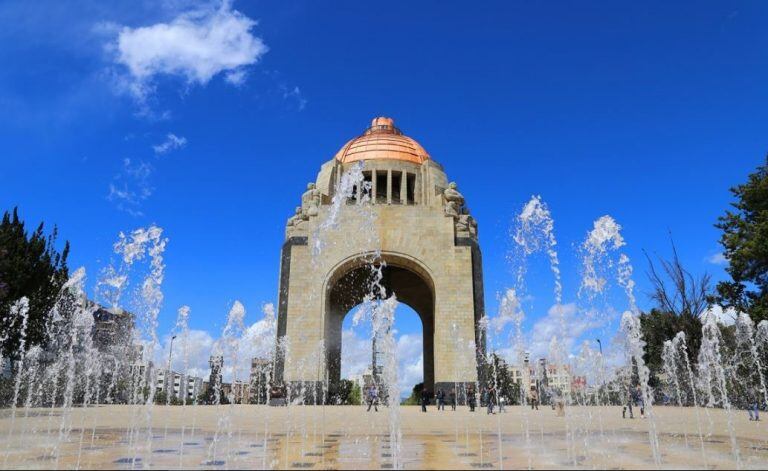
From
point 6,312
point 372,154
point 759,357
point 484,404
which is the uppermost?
point 372,154

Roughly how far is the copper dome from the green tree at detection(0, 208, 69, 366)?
1361 cm

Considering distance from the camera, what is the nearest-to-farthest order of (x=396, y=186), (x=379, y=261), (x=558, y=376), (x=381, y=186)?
(x=379, y=261), (x=396, y=186), (x=381, y=186), (x=558, y=376)

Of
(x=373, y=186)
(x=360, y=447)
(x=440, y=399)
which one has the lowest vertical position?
(x=440, y=399)

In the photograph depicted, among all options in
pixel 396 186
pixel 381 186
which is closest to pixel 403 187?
pixel 396 186

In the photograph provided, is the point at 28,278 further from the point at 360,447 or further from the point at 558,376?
the point at 558,376

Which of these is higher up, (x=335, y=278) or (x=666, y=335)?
(x=335, y=278)

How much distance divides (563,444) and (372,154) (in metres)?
19.9

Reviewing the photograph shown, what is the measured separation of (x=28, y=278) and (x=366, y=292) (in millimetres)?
14566

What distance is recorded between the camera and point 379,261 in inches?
853

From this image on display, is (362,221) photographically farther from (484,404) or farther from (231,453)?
(231,453)

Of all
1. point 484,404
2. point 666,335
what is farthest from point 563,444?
point 666,335

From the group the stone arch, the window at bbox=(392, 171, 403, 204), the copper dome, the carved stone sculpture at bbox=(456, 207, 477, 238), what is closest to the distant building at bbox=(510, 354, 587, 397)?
the stone arch

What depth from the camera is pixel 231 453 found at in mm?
6430

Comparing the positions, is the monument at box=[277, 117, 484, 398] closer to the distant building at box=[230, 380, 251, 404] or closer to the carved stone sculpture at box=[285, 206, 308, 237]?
the carved stone sculpture at box=[285, 206, 308, 237]
